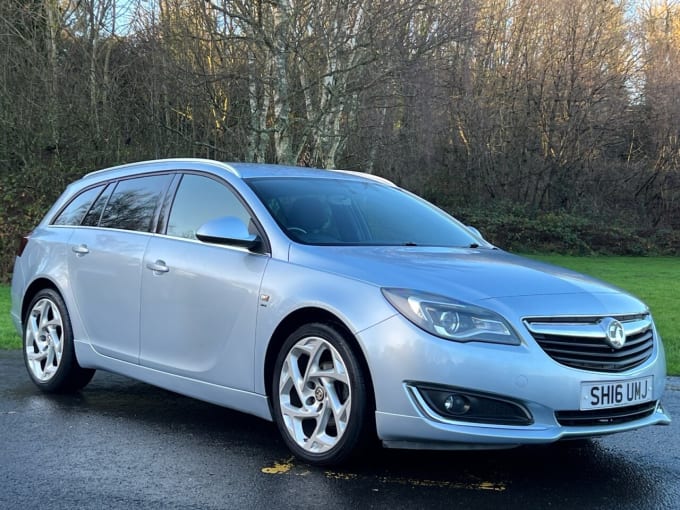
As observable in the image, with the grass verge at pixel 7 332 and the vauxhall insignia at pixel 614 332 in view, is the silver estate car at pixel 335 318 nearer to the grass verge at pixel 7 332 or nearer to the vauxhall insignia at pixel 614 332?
the vauxhall insignia at pixel 614 332

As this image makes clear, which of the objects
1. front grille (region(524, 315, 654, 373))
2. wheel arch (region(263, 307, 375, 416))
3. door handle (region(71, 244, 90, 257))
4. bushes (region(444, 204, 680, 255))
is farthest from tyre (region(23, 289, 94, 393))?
bushes (region(444, 204, 680, 255))

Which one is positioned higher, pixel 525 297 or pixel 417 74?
pixel 417 74

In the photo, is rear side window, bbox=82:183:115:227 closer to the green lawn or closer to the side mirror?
the side mirror

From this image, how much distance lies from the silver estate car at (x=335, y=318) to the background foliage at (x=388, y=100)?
10828mm

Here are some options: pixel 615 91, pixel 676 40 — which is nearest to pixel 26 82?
pixel 615 91

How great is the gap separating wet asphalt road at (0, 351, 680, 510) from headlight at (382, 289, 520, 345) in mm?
765

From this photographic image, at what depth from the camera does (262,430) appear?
5.29 meters

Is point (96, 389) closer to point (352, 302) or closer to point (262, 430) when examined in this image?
point (262, 430)

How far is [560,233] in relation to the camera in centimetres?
2886

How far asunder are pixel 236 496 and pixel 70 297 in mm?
2807

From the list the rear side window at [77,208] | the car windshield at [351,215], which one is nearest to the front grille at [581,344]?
the car windshield at [351,215]

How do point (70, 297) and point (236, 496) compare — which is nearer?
point (236, 496)

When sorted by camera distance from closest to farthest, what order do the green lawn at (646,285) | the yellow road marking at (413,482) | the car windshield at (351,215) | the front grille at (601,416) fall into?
the front grille at (601,416) → the yellow road marking at (413,482) → the car windshield at (351,215) → the green lawn at (646,285)

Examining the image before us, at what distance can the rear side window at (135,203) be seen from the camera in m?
5.77
